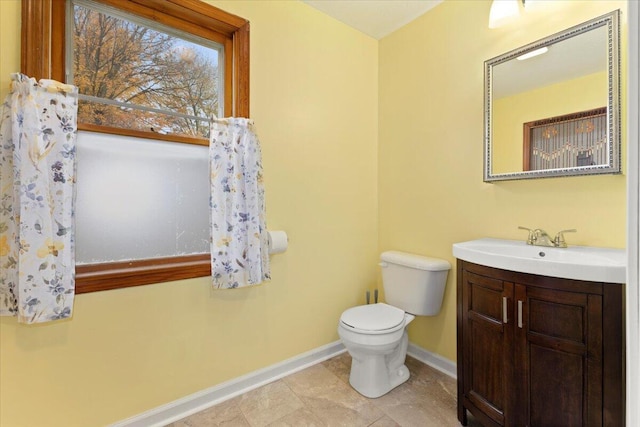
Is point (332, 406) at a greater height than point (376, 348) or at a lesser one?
lesser

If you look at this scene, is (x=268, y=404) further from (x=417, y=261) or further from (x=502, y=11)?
(x=502, y=11)

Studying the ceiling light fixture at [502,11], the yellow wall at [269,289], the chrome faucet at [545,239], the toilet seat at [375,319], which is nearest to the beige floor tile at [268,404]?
the yellow wall at [269,289]

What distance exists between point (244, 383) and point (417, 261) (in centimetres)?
133

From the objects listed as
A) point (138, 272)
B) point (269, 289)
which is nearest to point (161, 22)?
point (138, 272)

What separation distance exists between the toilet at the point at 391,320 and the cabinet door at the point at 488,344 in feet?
1.35

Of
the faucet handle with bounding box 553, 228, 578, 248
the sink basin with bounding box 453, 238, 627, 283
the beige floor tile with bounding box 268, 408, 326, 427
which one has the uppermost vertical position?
the faucet handle with bounding box 553, 228, 578, 248

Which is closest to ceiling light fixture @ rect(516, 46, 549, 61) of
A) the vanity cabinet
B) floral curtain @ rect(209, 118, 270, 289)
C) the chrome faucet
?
the chrome faucet

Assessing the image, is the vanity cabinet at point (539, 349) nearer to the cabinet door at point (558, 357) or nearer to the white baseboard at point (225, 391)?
the cabinet door at point (558, 357)

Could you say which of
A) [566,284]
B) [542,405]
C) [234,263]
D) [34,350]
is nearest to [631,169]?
[566,284]

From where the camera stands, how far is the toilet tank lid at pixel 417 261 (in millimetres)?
1890

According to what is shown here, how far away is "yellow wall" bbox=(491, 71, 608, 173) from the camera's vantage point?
4.54ft

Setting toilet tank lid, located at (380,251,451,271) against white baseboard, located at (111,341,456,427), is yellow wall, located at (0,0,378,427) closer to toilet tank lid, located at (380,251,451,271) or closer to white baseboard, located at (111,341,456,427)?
white baseboard, located at (111,341,456,427)

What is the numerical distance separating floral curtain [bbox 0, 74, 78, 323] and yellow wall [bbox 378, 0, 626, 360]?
78.6 inches

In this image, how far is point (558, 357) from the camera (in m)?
1.12
